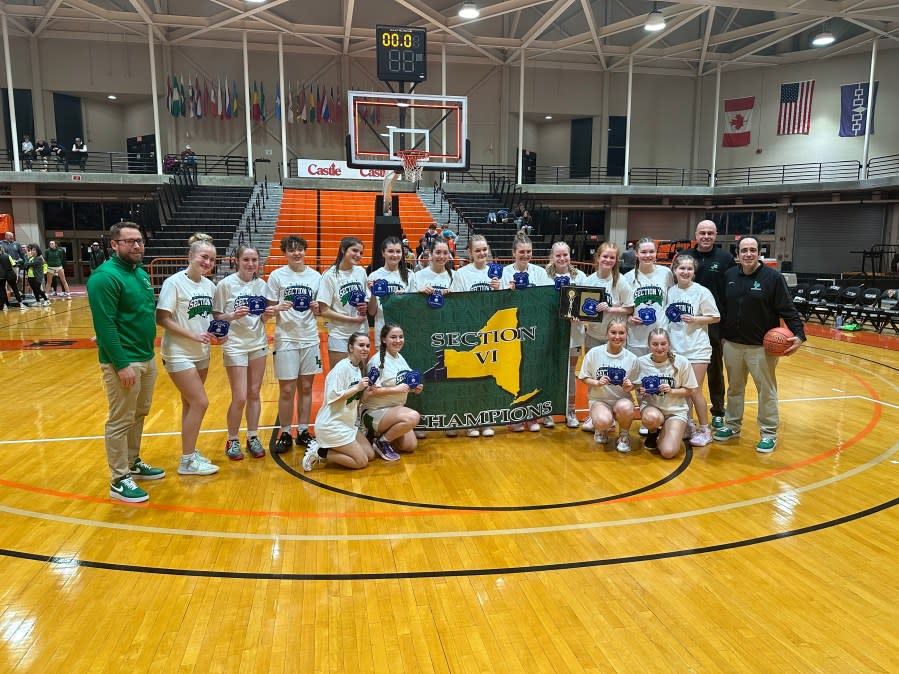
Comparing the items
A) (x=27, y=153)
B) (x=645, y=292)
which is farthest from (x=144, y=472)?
(x=27, y=153)

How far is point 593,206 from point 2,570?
85.7 ft

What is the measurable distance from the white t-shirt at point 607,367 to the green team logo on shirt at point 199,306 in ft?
10.9

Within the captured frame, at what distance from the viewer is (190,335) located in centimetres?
474

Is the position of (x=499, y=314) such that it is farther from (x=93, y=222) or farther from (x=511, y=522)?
(x=93, y=222)

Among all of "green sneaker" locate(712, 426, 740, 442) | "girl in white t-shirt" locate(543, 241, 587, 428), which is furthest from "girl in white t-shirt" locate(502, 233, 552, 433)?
"green sneaker" locate(712, 426, 740, 442)

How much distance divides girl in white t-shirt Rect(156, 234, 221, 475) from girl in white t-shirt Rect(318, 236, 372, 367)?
971 mm

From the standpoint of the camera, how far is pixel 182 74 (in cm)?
2550

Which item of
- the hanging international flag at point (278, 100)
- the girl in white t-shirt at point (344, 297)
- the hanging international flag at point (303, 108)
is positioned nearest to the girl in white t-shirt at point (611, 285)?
the girl in white t-shirt at point (344, 297)

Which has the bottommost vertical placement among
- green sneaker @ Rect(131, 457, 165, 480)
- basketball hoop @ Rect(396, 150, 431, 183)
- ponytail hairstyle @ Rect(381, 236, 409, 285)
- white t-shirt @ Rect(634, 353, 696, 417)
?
green sneaker @ Rect(131, 457, 165, 480)

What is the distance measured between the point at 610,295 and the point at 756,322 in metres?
1.33

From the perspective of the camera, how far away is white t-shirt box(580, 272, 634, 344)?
6047 mm

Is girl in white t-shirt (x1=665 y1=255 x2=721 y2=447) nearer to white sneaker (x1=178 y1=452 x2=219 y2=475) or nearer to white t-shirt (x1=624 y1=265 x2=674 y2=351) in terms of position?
white t-shirt (x1=624 y1=265 x2=674 y2=351)

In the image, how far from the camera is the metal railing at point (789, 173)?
24.5m

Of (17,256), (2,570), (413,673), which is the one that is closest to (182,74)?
(17,256)
